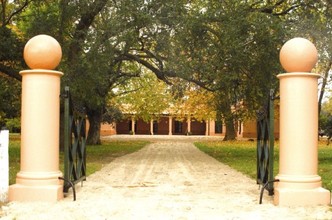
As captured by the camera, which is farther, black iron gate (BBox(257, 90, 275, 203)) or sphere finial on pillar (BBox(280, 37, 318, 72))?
black iron gate (BBox(257, 90, 275, 203))

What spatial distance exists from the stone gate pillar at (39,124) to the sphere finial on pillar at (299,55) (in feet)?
11.5

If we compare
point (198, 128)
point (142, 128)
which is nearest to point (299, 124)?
point (198, 128)

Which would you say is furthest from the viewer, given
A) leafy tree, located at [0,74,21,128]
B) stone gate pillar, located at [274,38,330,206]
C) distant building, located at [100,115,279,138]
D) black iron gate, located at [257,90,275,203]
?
distant building, located at [100,115,279,138]

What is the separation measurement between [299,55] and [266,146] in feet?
6.06

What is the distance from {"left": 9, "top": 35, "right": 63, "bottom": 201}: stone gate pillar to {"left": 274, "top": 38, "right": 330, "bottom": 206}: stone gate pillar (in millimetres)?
3404

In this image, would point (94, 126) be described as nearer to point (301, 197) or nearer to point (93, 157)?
point (93, 157)

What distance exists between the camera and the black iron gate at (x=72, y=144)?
827 centimetres

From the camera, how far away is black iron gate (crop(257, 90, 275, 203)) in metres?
8.05

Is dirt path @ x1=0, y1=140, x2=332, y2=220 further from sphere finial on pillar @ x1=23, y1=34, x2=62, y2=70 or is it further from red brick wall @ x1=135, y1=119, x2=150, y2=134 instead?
red brick wall @ x1=135, y1=119, x2=150, y2=134

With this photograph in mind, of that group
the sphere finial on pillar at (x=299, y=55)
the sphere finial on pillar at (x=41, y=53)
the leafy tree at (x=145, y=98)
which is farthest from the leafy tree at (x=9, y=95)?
the sphere finial on pillar at (x=299, y=55)

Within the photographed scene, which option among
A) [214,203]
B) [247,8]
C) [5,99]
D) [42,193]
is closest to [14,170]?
[42,193]

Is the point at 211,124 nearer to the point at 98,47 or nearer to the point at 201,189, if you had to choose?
the point at 98,47

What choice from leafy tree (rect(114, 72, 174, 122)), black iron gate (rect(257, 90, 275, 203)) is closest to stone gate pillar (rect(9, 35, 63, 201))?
black iron gate (rect(257, 90, 275, 203))

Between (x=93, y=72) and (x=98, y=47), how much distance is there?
2.48ft
